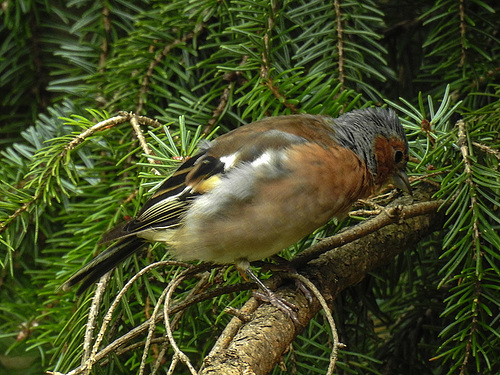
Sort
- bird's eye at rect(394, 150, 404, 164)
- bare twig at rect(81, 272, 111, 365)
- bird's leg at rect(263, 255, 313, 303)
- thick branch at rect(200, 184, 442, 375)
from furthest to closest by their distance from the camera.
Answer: bird's eye at rect(394, 150, 404, 164) → bird's leg at rect(263, 255, 313, 303) → bare twig at rect(81, 272, 111, 365) → thick branch at rect(200, 184, 442, 375)

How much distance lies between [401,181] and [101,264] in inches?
41.6

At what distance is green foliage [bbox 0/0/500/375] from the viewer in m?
2.14

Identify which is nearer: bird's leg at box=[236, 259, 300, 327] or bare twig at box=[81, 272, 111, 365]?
bare twig at box=[81, 272, 111, 365]

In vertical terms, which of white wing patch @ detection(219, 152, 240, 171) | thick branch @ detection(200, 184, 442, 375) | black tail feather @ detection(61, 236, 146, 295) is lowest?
thick branch @ detection(200, 184, 442, 375)

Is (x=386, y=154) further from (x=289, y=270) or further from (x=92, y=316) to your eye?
(x=92, y=316)

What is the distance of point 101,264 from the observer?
2.17 metres

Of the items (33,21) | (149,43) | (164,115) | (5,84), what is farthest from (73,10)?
(164,115)

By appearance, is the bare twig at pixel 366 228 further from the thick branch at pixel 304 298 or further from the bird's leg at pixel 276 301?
the bird's leg at pixel 276 301

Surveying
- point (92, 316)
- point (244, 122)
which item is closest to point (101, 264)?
point (92, 316)

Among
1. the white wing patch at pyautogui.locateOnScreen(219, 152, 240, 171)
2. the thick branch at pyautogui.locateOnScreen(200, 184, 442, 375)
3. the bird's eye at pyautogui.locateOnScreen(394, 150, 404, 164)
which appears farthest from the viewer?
the bird's eye at pyautogui.locateOnScreen(394, 150, 404, 164)

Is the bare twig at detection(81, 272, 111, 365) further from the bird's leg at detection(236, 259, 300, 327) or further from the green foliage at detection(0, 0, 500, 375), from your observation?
the bird's leg at detection(236, 259, 300, 327)

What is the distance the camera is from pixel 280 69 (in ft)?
8.39

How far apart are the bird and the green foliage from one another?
8 centimetres

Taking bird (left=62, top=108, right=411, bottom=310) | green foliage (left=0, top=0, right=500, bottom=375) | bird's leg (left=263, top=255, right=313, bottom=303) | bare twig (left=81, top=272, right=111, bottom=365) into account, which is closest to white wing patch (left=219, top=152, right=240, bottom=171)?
bird (left=62, top=108, right=411, bottom=310)
